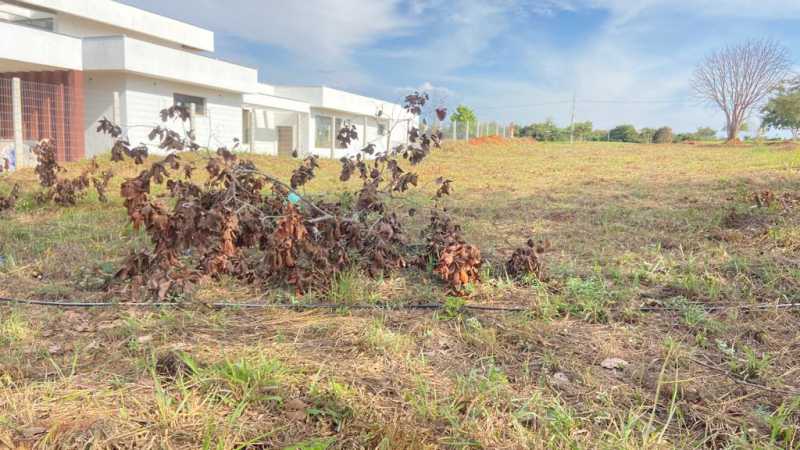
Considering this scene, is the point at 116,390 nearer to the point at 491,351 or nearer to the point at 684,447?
the point at 491,351

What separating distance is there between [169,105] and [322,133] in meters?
9.77

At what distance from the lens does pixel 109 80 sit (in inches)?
557

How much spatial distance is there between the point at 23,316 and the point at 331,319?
5.03 feet

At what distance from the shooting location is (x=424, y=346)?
233cm

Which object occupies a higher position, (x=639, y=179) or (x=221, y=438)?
(x=639, y=179)

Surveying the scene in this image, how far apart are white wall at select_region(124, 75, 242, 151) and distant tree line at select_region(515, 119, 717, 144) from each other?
27851mm

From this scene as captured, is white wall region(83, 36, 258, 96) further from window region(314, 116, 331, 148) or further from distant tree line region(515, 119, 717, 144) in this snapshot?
distant tree line region(515, 119, 717, 144)

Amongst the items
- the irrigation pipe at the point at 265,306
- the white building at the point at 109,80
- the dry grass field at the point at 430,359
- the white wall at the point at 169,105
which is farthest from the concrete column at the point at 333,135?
the irrigation pipe at the point at 265,306

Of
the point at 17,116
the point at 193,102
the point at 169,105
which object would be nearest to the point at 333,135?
the point at 193,102

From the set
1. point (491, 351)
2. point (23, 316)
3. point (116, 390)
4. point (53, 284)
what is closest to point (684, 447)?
point (491, 351)

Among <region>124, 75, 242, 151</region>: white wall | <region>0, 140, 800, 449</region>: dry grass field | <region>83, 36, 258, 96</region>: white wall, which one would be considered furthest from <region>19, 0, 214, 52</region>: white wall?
<region>0, 140, 800, 449</region>: dry grass field

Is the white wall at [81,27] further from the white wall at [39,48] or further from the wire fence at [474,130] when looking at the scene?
the wire fence at [474,130]

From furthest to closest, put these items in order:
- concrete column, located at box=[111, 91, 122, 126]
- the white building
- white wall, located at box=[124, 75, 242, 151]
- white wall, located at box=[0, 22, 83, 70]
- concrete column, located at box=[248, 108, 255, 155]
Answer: concrete column, located at box=[248, 108, 255, 155]
white wall, located at box=[124, 75, 242, 151]
concrete column, located at box=[111, 91, 122, 126]
the white building
white wall, located at box=[0, 22, 83, 70]

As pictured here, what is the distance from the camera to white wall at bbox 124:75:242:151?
564 inches
